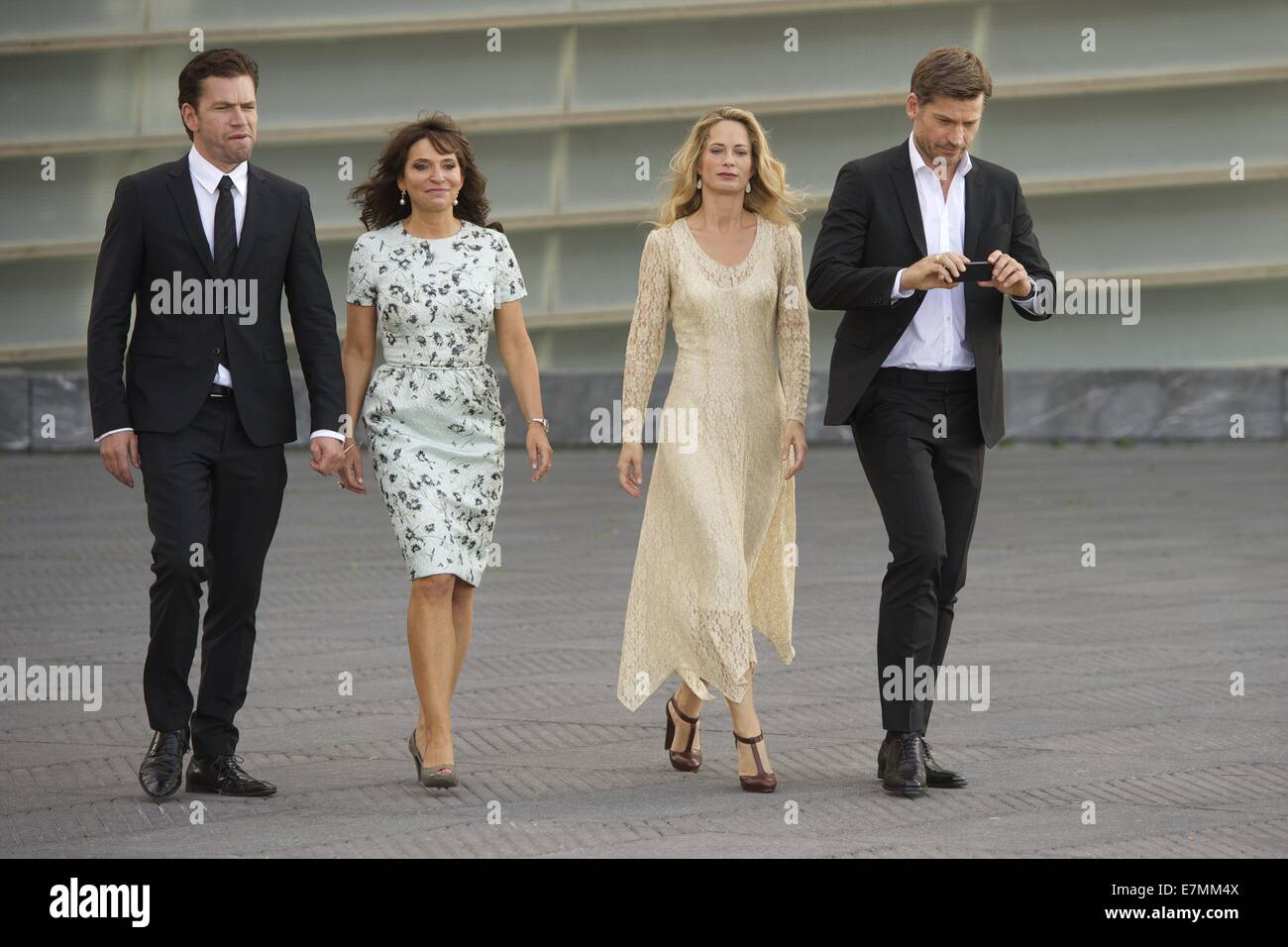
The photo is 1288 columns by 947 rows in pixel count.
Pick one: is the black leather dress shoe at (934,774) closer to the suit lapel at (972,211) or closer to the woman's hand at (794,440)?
the woman's hand at (794,440)

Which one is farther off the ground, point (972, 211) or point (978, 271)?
point (972, 211)

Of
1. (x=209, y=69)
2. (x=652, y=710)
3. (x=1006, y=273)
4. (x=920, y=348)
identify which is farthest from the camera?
(x=652, y=710)

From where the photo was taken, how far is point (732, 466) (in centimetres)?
604

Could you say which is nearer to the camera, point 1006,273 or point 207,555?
point 1006,273

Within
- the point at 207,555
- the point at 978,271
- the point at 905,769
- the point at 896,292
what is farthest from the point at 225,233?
the point at 905,769

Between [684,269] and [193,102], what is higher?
[193,102]

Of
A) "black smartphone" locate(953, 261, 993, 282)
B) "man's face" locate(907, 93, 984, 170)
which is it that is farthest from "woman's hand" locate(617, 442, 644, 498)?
"man's face" locate(907, 93, 984, 170)

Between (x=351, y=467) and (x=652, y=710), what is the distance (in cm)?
162

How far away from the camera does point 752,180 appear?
617 centimetres

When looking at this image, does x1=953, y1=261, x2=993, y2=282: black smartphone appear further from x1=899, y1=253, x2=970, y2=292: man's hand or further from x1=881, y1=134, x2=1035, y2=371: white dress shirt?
x1=881, y1=134, x2=1035, y2=371: white dress shirt

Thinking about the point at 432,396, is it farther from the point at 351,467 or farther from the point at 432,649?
the point at 432,649

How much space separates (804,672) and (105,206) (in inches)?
460
